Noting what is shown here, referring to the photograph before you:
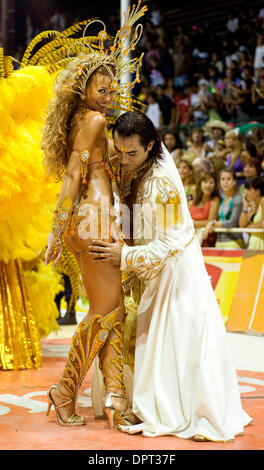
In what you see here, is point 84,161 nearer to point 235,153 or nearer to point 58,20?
point 58,20

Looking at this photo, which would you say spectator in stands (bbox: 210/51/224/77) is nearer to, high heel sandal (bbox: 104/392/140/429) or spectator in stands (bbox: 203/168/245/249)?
spectator in stands (bbox: 203/168/245/249)

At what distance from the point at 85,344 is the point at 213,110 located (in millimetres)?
8245

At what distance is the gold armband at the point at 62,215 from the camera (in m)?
2.78

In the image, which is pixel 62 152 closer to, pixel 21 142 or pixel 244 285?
pixel 21 142

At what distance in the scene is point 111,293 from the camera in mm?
2842

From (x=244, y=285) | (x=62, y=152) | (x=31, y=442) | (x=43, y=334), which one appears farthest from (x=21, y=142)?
(x=244, y=285)

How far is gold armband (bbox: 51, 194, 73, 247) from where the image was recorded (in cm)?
Answer: 278

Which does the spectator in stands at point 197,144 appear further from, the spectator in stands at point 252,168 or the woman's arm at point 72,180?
the woman's arm at point 72,180

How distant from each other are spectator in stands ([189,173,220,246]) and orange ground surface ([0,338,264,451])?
335 centimetres

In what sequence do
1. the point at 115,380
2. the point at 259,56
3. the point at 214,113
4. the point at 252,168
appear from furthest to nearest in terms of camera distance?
the point at 214,113, the point at 259,56, the point at 252,168, the point at 115,380

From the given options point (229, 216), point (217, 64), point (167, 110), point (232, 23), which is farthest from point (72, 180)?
point (232, 23)

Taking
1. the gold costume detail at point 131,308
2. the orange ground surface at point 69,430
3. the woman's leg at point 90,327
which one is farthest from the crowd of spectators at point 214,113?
the woman's leg at point 90,327

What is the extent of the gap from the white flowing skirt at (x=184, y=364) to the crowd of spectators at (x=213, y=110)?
156 inches

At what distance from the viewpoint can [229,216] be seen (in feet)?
23.3
